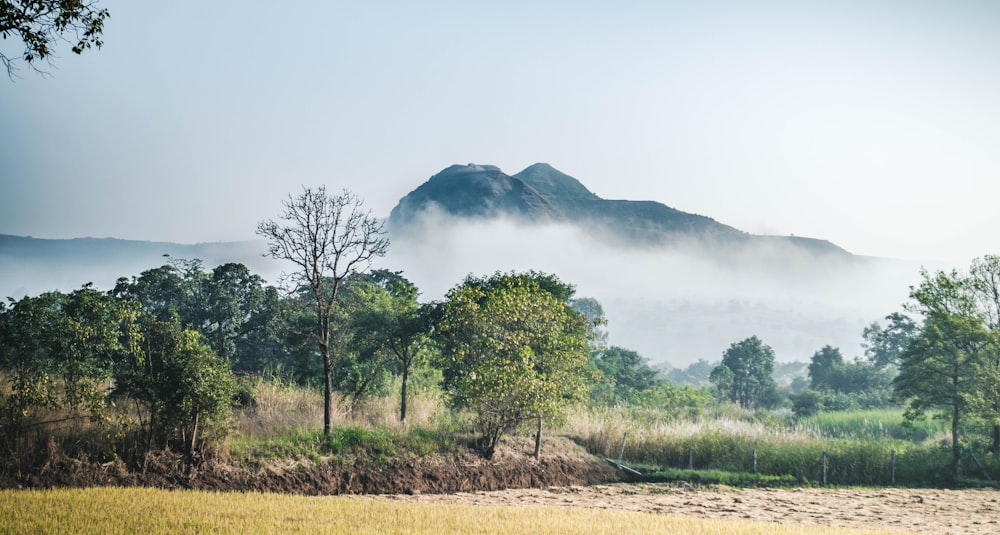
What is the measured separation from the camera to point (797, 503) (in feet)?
64.4

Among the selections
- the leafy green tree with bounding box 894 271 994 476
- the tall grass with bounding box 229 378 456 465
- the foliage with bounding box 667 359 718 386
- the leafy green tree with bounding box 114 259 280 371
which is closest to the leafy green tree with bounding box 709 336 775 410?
the leafy green tree with bounding box 894 271 994 476

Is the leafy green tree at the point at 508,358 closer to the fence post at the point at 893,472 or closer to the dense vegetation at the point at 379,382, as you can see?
the dense vegetation at the point at 379,382

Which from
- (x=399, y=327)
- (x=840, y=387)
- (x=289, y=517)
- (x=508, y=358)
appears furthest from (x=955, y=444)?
(x=840, y=387)

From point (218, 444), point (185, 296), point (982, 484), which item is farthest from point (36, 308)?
point (982, 484)

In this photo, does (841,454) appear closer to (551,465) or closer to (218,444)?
(551,465)

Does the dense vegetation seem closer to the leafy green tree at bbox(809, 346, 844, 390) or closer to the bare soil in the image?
the bare soil

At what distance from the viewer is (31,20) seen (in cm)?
1041

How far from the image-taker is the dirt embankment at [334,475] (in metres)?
15.1

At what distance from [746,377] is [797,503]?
47467 millimetres

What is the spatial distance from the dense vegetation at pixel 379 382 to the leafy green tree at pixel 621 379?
13889 mm

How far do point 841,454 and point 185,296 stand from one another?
33.2 m

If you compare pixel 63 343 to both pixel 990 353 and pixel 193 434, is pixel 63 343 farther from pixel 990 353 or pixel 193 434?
pixel 990 353

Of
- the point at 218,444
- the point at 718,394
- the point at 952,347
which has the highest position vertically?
the point at 952,347

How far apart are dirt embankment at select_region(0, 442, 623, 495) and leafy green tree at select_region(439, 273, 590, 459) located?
105 centimetres
